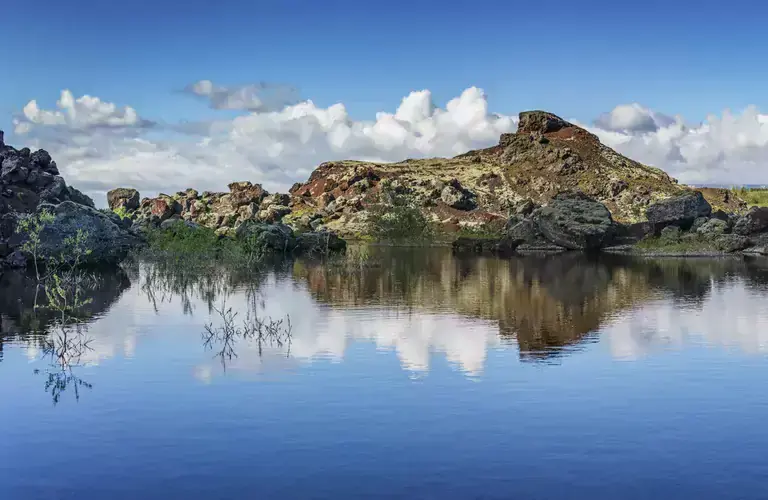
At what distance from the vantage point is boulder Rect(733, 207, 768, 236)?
88.6 metres

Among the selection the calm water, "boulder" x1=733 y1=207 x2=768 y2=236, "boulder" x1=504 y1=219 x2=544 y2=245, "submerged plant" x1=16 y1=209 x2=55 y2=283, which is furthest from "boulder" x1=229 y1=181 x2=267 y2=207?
the calm water

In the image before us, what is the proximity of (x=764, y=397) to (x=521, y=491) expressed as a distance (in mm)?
8950

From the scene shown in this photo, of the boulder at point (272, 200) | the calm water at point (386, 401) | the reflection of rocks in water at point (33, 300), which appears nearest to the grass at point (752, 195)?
the boulder at point (272, 200)

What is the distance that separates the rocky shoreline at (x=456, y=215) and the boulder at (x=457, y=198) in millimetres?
241

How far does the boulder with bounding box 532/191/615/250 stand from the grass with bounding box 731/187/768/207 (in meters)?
91.5

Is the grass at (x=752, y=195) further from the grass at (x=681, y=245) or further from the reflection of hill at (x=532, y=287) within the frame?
the reflection of hill at (x=532, y=287)

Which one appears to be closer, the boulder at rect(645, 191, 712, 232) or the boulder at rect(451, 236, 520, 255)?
the boulder at rect(451, 236, 520, 255)

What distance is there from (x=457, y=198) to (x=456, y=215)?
5.92 m

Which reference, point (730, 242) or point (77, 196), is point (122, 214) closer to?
point (77, 196)

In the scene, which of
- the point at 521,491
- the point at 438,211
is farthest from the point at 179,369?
the point at 438,211

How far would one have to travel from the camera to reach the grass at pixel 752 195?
179 metres

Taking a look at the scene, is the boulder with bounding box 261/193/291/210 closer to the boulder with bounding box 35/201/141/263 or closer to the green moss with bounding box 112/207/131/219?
the green moss with bounding box 112/207/131/219

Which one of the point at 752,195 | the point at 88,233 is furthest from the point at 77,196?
the point at 752,195

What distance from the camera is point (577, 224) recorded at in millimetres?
96875
